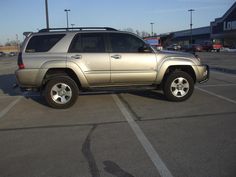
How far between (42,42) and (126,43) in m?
2.10

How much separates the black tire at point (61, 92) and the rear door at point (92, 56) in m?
0.46

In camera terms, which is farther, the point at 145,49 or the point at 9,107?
the point at 9,107

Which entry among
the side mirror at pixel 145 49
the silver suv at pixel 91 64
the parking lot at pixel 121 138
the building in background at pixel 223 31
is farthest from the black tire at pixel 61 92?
the building in background at pixel 223 31

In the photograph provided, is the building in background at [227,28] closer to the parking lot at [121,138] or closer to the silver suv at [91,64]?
the silver suv at [91,64]

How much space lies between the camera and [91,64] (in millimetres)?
8531

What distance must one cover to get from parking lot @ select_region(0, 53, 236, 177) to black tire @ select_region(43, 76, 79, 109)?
257mm

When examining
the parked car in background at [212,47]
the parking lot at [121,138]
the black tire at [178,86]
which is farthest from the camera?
the parked car in background at [212,47]

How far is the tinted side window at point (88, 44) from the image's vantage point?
859cm

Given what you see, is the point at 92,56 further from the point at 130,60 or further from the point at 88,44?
the point at 130,60

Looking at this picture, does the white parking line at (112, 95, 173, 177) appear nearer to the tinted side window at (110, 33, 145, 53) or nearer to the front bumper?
the tinted side window at (110, 33, 145, 53)

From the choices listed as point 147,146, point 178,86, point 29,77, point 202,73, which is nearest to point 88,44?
point 29,77

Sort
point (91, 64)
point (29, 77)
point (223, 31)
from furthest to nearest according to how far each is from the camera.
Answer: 1. point (223, 31)
2. point (91, 64)
3. point (29, 77)

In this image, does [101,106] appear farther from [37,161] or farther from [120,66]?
[37,161]

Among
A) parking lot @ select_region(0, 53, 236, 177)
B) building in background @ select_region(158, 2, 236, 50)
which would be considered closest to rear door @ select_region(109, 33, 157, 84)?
parking lot @ select_region(0, 53, 236, 177)
